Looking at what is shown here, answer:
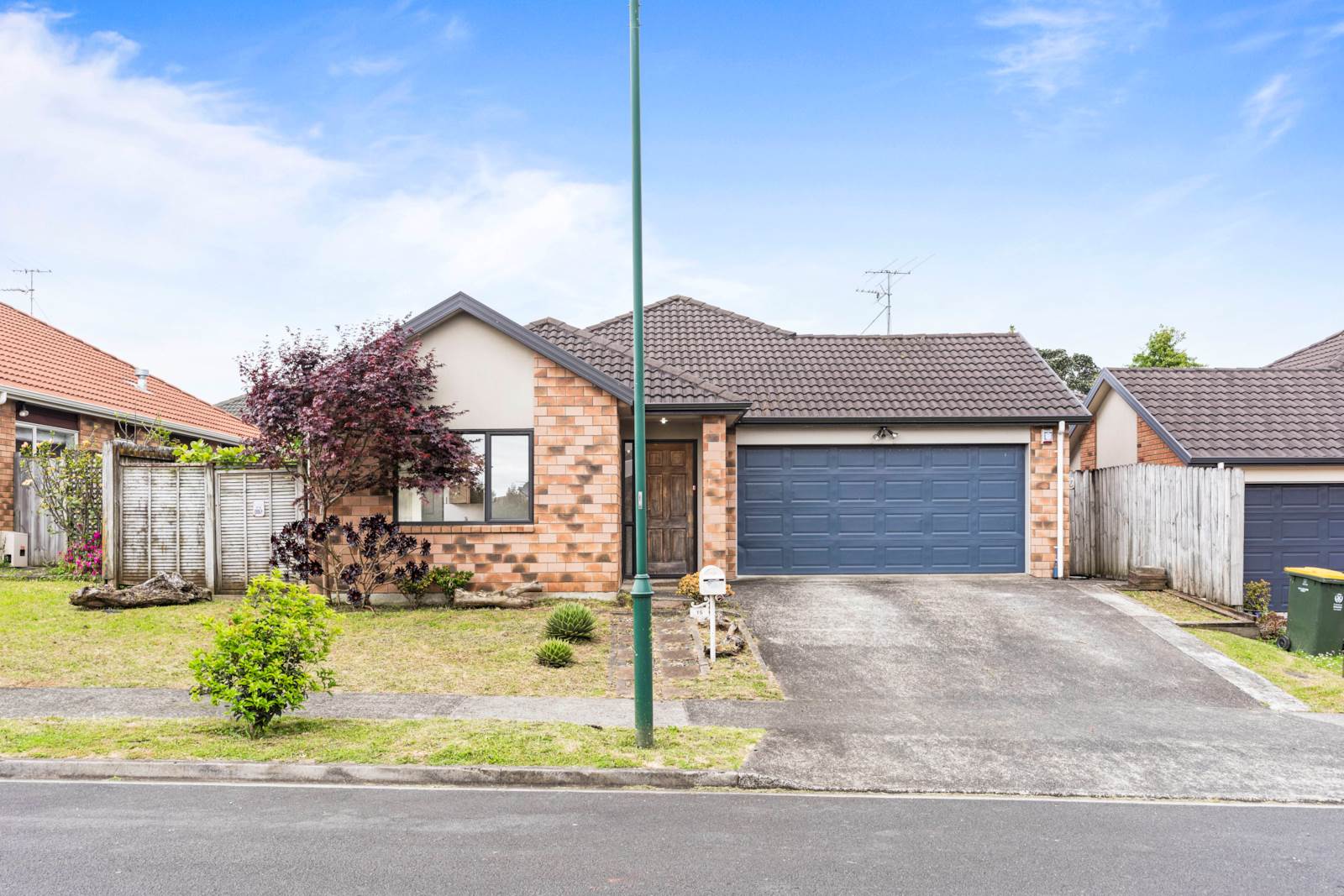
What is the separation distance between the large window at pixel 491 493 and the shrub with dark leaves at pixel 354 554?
0.57 meters

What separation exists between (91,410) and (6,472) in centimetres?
251

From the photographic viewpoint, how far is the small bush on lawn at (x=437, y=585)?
13.2 m

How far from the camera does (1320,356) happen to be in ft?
71.9

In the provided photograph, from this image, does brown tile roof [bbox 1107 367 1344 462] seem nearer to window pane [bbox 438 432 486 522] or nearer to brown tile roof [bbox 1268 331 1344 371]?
brown tile roof [bbox 1268 331 1344 371]

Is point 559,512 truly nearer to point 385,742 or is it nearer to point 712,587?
point 712,587

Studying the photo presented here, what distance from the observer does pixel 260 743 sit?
23.7 ft

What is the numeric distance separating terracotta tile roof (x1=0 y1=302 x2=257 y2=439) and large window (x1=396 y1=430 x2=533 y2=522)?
350 inches

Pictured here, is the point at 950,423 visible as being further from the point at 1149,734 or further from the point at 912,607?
the point at 1149,734

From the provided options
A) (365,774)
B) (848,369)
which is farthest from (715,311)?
(365,774)

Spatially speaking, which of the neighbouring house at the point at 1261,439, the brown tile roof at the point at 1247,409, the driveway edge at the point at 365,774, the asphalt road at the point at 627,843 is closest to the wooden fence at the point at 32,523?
the driveway edge at the point at 365,774

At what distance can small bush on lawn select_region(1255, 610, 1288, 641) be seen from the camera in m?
13.0

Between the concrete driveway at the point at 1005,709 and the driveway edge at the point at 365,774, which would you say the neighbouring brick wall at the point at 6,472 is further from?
the concrete driveway at the point at 1005,709

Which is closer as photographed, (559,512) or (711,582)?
(711,582)

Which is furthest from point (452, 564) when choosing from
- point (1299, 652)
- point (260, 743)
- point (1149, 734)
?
point (1299, 652)
